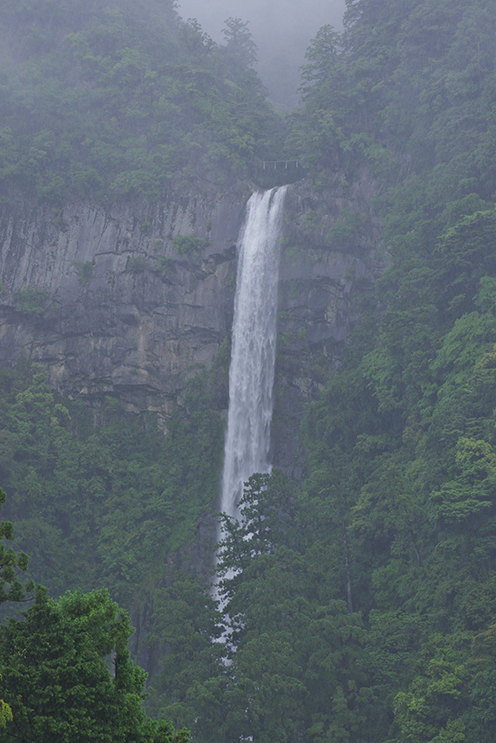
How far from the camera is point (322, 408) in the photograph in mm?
30109

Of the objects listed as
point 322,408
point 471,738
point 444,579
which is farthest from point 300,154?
point 471,738

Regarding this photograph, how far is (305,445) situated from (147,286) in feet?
37.3

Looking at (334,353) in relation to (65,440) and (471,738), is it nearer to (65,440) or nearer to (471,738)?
(65,440)

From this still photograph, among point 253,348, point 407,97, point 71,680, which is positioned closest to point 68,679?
point 71,680

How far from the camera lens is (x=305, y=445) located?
30.7 meters

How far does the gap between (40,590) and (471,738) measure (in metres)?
11.6

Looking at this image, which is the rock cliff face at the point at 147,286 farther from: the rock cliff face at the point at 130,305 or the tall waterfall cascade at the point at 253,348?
the tall waterfall cascade at the point at 253,348

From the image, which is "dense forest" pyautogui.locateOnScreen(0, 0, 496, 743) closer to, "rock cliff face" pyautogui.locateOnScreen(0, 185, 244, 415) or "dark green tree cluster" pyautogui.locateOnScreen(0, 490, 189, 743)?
"dark green tree cluster" pyautogui.locateOnScreen(0, 490, 189, 743)

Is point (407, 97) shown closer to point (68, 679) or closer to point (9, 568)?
point (9, 568)

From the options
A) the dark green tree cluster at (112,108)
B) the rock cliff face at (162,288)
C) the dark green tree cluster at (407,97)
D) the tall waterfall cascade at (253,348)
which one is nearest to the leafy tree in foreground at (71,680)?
the tall waterfall cascade at (253,348)

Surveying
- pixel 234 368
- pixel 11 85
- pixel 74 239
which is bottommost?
pixel 234 368

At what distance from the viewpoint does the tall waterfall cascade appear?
32.6 m

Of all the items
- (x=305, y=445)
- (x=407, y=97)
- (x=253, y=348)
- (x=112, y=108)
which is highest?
(x=112, y=108)

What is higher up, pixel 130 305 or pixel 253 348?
pixel 130 305
